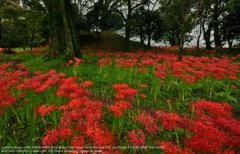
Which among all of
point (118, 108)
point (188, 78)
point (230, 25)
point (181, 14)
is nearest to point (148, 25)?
point (230, 25)

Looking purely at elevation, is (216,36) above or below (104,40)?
above

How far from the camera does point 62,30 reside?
11703 millimetres

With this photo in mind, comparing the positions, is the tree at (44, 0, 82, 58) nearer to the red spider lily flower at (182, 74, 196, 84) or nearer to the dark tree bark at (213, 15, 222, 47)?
the red spider lily flower at (182, 74, 196, 84)

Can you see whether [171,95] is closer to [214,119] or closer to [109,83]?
[109,83]

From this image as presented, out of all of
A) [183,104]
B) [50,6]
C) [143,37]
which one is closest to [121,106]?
[183,104]

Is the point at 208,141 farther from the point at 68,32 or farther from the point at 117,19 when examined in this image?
the point at 117,19

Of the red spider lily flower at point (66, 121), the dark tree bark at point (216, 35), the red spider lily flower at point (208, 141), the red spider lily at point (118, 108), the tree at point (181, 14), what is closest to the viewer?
the red spider lily flower at point (208, 141)

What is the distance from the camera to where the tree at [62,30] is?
36.7 feet

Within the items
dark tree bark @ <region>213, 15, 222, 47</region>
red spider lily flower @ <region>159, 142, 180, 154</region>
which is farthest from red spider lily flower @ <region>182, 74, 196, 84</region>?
dark tree bark @ <region>213, 15, 222, 47</region>

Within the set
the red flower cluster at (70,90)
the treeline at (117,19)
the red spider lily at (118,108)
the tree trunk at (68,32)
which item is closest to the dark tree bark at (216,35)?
the treeline at (117,19)

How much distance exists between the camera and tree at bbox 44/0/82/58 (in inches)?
441

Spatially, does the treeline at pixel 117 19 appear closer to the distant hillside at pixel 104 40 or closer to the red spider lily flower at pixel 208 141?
the distant hillside at pixel 104 40

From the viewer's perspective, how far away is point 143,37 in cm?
2705

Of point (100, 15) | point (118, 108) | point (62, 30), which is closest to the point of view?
point (118, 108)
